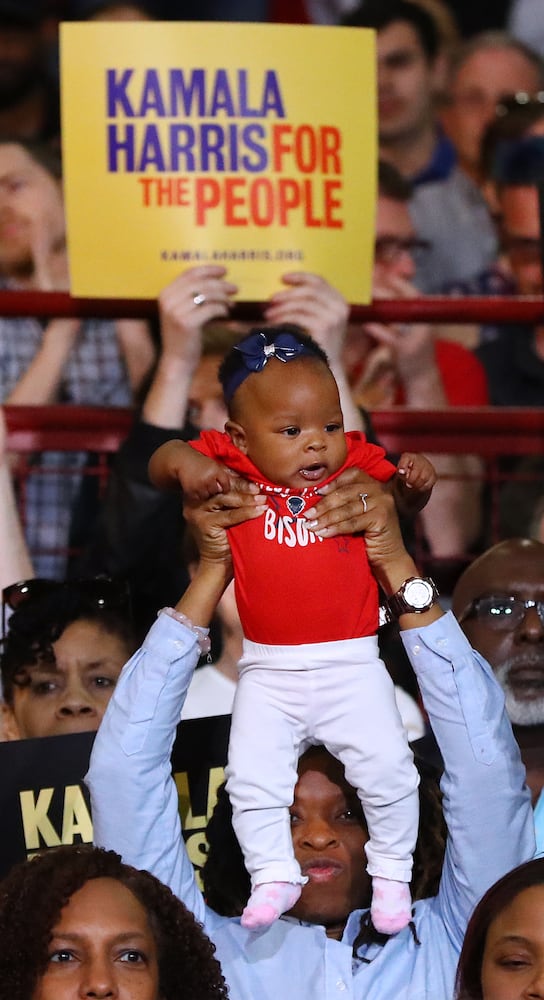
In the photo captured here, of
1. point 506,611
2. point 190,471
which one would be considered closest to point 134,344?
point 506,611

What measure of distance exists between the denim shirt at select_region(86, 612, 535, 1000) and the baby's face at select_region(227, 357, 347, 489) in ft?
0.97

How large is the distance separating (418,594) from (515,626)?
0.72m

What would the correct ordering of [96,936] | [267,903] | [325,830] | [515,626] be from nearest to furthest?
[96,936], [267,903], [325,830], [515,626]

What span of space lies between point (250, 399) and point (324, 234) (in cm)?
110

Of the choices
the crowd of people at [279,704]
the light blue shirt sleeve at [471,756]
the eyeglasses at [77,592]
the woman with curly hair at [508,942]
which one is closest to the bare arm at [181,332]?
the crowd of people at [279,704]

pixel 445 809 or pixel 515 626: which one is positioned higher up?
pixel 515 626

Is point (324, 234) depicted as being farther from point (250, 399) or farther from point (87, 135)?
point (250, 399)

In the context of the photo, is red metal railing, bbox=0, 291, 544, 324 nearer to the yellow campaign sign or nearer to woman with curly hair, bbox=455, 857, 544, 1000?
the yellow campaign sign

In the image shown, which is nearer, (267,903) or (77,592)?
(267,903)

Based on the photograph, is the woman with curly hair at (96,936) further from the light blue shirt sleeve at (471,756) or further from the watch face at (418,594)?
the watch face at (418,594)

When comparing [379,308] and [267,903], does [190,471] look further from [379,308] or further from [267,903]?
[379,308]

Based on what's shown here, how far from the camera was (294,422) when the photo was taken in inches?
101

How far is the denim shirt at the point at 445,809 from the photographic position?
2.62m

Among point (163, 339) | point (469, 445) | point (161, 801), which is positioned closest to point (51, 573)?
point (163, 339)
